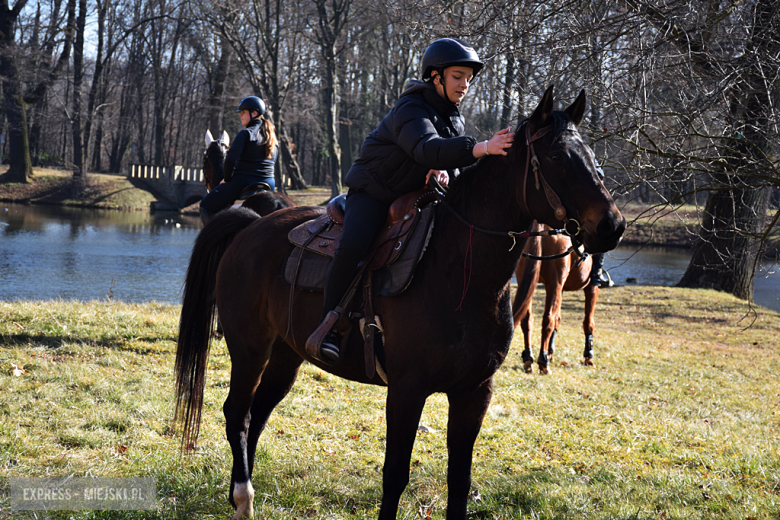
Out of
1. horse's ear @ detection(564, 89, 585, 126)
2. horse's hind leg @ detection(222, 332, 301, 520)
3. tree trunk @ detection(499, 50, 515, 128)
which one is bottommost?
horse's hind leg @ detection(222, 332, 301, 520)

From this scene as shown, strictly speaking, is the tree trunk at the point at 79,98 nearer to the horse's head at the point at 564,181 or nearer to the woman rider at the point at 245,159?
the woman rider at the point at 245,159

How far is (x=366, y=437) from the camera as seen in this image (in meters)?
5.24

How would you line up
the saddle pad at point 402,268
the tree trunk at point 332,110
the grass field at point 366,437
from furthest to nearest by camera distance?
the tree trunk at point 332,110 < the grass field at point 366,437 < the saddle pad at point 402,268

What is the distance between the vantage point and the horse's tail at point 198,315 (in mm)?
4332

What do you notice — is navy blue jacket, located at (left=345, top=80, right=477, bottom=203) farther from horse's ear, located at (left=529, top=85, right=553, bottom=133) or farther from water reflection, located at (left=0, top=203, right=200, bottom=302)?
water reflection, located at (left=0, top=203, right=200, bottom=302)

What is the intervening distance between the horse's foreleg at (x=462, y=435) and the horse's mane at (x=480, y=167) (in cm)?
103

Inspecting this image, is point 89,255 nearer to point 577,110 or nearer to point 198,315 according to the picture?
point 198,315

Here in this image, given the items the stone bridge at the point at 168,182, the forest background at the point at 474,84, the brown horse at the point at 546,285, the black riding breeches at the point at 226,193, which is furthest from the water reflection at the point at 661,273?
the stone bridge at the point at 168,182

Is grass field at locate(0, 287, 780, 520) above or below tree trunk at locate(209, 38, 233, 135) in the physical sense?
below

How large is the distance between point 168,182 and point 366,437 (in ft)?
117

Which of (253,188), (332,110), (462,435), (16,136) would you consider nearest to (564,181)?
(462,435)

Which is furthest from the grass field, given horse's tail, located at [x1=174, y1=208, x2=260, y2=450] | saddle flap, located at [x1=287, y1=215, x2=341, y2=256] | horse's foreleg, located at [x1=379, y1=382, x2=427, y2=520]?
saddle flap, located at [x1=287, y1=215, x2=341, y2=256]

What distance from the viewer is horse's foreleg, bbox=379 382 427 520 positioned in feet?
10.0

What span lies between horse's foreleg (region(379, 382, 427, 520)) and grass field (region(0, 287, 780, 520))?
0.82 metres
